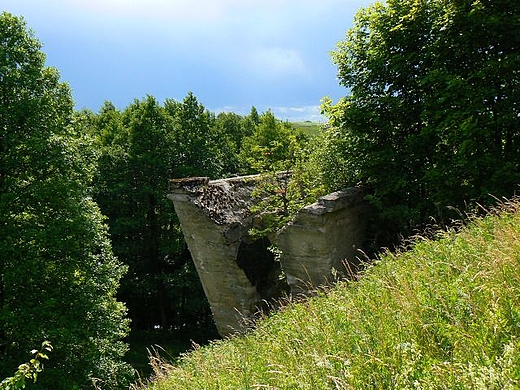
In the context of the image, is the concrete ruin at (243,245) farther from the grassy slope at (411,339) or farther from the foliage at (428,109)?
the grassy slope at (411,339)

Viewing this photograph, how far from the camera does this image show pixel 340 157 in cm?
1402

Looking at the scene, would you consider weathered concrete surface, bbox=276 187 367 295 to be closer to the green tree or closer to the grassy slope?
the grassy slope

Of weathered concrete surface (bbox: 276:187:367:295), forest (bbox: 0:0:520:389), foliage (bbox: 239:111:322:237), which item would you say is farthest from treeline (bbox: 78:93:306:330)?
weathered concrete surface (bbox: 276:187:367:295)

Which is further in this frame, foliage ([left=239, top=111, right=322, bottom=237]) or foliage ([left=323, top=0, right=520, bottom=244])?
foliage ([left=239, top=111, right=322, bottom=237])

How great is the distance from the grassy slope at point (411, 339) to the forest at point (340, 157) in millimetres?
4508

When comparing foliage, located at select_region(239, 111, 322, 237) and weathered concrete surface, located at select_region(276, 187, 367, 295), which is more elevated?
foliage, located at select_region(239, 111, 322, 237)

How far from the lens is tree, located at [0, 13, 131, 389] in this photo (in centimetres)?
1284

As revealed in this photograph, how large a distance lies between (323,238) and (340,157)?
2.97 metres

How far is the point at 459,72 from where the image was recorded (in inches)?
436

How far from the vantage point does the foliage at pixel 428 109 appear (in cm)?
1031

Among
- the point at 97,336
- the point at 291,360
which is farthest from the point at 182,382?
the point at 97,336

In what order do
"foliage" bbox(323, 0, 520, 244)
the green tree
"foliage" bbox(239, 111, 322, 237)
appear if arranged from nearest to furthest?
"foliage" bbox(323, 0, 520, 244) < "foliage" bbox(239, 111, 322, 237) < the green tree

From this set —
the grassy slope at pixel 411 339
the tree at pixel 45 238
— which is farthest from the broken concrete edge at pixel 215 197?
the grassy slope at pixel 411 339

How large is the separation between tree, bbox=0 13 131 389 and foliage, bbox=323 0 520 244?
8.57 meters
